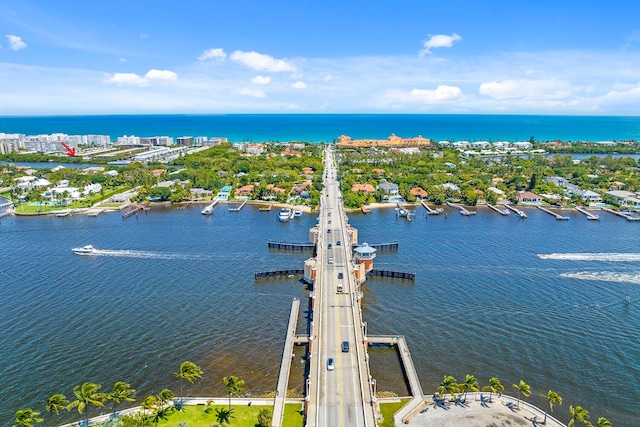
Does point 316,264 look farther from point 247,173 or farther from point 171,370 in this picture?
point 247,173

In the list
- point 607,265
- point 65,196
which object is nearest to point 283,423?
point 607,265

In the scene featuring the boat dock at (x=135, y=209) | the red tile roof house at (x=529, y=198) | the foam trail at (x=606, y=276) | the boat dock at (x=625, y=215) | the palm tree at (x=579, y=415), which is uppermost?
the red tile roof house at (x=529, y=198)

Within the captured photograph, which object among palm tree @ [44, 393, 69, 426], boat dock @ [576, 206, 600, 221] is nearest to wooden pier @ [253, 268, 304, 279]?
palm tree @ [44, 393, 69, 426]

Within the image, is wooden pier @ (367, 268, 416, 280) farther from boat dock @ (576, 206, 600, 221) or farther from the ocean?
boat dock @ (576, 206, 600, 221)

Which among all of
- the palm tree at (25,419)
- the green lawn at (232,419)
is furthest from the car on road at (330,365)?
the palm tree at (25,419)

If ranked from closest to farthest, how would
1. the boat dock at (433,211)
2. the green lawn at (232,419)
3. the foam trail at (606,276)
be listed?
1. the green lawn at (232,419)
2. the foam trail at (606,276)
3. the boat dock at (433,211)

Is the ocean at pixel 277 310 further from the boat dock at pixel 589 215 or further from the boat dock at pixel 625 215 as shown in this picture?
the boat dock at pixel 625 215
